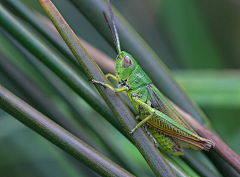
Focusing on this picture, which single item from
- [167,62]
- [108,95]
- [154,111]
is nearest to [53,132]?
[108,95]

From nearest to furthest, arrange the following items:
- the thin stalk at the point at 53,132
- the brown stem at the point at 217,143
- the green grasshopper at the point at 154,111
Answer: the thin stalk at the point at 53,132
the brown stem at the point at 217,143
the green grasshopper at the point at 154,111

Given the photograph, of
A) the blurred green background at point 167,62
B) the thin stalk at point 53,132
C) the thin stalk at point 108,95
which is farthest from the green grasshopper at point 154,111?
the thin stalk at point 53,132

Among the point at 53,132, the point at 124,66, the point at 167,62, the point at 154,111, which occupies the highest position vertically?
the point at 167,62

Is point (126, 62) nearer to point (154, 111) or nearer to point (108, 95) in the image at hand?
point (154, 111)

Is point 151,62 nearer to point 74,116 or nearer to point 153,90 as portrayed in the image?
point 153,90

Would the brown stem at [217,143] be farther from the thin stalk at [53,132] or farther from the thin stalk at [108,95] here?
the thin stalk at [53,132]

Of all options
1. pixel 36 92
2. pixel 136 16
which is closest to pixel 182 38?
pixel 136 16

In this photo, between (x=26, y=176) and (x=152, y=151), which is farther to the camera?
(x=26, y=176)
